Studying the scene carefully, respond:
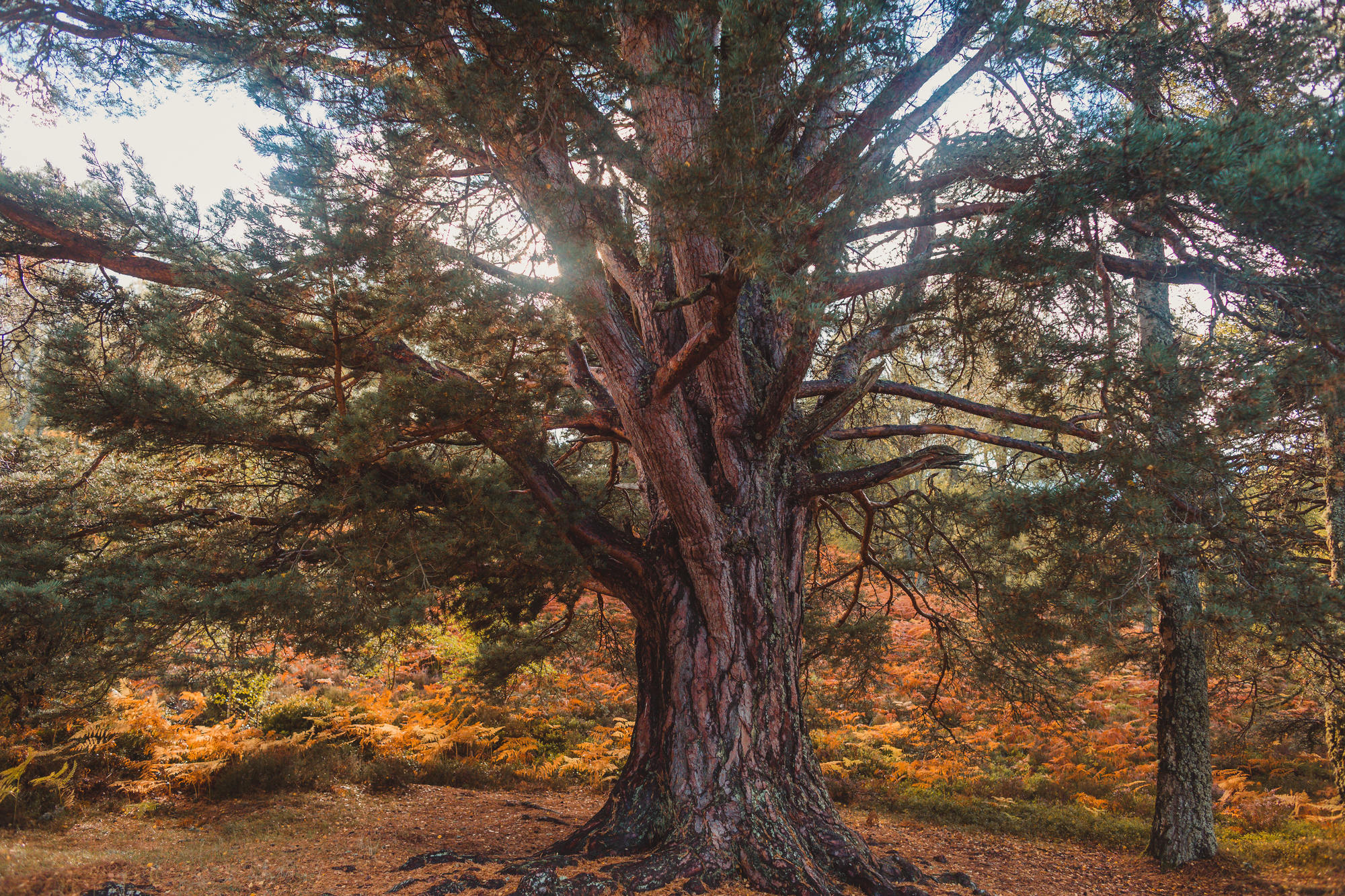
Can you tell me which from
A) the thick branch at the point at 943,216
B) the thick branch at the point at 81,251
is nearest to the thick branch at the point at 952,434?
the thick branch at the point at 943,216

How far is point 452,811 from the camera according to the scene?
20.0 ft

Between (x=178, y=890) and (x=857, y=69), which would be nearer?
(x=857, y=69)

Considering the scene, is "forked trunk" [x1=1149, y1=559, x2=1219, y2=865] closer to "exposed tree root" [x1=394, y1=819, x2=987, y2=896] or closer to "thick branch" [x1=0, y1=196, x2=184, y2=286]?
"exposed tree root" [x1=394, y1=819, x2=987, y2=896]

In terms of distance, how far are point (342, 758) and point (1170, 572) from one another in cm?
808

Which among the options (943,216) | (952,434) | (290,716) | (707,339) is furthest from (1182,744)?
(290,716)

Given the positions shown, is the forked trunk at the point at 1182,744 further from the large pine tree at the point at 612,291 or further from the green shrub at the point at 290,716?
the green shrub at the point at 290,716

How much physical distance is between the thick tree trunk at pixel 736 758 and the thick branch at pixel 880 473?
0.29 meters

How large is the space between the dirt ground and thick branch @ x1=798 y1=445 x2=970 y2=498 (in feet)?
8.58

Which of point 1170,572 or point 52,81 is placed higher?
point 52,81

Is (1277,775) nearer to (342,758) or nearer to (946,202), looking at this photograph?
(946,202)

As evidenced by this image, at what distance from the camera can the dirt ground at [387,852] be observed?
3.63 m

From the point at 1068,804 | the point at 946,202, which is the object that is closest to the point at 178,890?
the point at 946,202

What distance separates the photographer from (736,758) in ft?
13.4

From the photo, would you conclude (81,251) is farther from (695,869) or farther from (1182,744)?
(1182,744)
